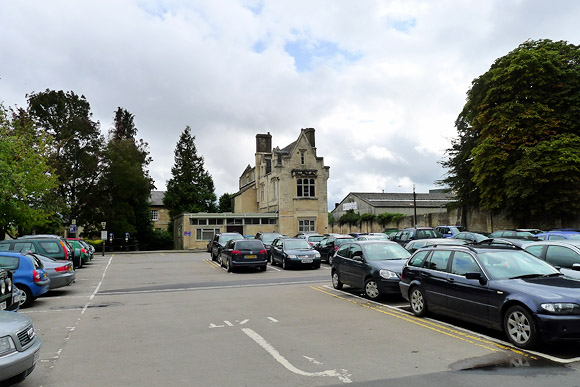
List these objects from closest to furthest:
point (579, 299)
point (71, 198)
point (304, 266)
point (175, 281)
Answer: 1. point (579, 299)
2. point (175, 281)
3. point (304, 266)
4. point (71, 198)

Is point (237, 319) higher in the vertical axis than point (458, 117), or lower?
lower

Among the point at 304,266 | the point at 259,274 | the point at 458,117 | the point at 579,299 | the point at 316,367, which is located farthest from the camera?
the point at 458,117

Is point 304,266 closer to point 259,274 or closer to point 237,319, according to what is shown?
point 259,274

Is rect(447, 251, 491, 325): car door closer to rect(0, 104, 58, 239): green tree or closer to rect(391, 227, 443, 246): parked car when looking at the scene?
rect(391, 227, 443, 246): parked car

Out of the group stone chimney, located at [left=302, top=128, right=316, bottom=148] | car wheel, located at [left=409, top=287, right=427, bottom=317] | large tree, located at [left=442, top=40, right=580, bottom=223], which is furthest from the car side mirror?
stone chimney, located at [left=302, top=128, right=316, bottom=148]

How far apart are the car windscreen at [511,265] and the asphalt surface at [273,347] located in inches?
44.6

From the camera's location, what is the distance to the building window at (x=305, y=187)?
2036 inches

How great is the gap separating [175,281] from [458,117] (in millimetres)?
31401

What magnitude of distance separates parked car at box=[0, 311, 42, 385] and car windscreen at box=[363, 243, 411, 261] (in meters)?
9.15

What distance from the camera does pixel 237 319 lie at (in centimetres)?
968

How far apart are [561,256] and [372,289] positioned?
4533mm

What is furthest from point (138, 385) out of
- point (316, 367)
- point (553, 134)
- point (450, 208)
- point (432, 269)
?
point (450, 208)

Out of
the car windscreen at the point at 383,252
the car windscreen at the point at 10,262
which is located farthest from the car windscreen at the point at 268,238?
the car windscreen at the point at 10,262

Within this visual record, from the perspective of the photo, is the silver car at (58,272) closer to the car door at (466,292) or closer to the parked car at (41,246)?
the parked car at (41,246)
